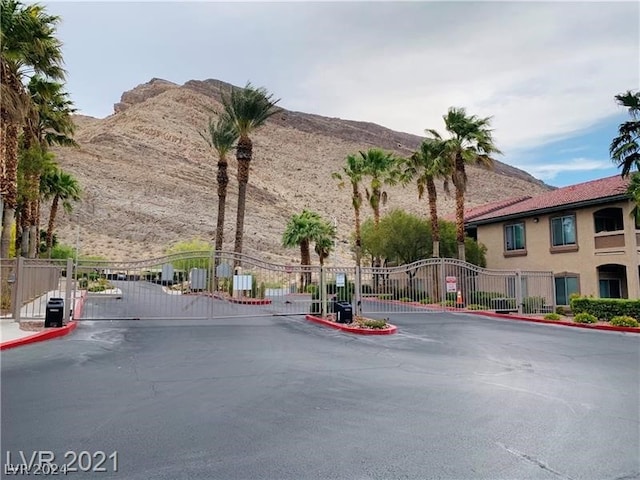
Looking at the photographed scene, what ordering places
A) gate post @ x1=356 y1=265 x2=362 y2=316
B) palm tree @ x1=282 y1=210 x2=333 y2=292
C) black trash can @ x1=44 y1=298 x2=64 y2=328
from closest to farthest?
black trash can @ x1=44 y1=298 x2=64 y2=328, gate post @ x1=356 y1=265 x2=362 y2=316, palm tree @ x1=282 y1=210 x2=333 y2=292

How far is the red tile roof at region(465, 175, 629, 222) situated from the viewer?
25.4 metres

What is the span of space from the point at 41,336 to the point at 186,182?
77.2m

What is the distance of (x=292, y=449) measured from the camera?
5273 mm

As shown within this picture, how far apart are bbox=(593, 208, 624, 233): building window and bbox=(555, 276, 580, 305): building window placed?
302 cm

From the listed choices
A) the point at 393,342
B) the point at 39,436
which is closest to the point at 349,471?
the point at 39,436

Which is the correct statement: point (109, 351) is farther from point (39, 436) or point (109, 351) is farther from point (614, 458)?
Result: point (614, 458)

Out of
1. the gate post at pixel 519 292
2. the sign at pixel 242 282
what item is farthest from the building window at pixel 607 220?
the sign at pixel 242 282

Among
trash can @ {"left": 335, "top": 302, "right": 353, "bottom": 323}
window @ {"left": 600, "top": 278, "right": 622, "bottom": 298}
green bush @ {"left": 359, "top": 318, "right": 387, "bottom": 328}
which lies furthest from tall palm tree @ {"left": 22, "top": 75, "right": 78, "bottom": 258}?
window @ {"left": 600, "top": 278, "right": 622, "bottom": 298}

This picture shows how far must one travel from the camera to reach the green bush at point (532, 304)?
24.8 m

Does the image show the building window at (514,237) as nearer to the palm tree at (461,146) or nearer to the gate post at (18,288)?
the palm tree at (461,146)

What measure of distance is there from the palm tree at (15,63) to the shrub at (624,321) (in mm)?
23370

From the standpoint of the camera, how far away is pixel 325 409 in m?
6.79

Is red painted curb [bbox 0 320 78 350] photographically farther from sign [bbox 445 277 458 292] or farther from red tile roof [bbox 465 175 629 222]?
red tile roof [bbox 465 175 629 222]

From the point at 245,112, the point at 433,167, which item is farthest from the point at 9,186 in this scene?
the point at 433,167
